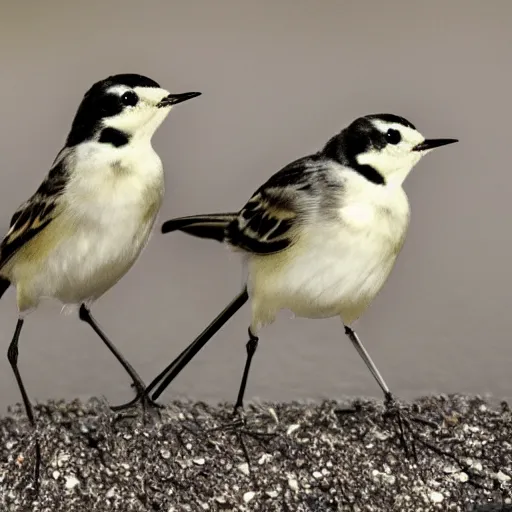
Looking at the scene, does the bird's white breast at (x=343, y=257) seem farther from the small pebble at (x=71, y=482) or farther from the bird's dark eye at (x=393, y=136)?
the small pebble at (x=71, y=482)

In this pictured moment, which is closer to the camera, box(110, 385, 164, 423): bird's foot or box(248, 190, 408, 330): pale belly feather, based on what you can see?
box(248, 190, 408, 330): pale belly feather

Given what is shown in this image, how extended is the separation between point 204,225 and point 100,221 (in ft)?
0.94

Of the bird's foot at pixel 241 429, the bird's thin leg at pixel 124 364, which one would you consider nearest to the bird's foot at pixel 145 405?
the bird's thin leg at pixel 124 364

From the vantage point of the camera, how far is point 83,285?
2352 mm

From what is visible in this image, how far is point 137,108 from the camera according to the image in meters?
2.25

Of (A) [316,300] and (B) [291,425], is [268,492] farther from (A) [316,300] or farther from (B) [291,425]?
(A) [316,300]

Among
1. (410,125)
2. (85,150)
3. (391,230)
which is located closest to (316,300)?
(391,230)

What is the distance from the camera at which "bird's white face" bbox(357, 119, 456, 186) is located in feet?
7.48

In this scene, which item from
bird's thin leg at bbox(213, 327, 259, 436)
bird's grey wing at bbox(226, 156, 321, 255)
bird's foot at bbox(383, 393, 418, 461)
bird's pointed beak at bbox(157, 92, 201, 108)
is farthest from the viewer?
bird's foot at bbox(383, 393, 418, 461)

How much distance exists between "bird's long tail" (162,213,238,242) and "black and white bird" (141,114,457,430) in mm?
84

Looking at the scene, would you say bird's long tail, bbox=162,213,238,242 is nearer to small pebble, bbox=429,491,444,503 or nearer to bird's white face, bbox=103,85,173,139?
bird's white face, bbox=103,85,173,139

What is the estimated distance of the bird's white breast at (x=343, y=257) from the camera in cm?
228

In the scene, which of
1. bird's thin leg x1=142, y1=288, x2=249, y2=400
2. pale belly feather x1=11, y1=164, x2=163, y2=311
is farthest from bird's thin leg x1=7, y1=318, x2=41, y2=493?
bird's thin leg x1=142, y1=288, x2=249, y2=400

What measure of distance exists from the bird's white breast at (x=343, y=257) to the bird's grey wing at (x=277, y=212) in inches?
1.1
